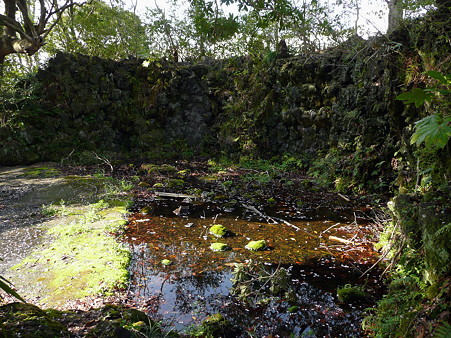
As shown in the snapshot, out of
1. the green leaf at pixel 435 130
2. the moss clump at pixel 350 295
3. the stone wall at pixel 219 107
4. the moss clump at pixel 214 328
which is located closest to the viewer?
the green leaf at pixel 435 130

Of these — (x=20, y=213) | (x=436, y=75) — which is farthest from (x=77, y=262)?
(x=436, y=75)

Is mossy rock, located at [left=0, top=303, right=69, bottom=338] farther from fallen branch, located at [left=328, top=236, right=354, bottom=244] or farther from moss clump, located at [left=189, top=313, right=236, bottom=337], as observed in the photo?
fallen branch, located at [left=328, top=236, right=354, bottom=244]

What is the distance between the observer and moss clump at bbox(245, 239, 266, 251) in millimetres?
5041

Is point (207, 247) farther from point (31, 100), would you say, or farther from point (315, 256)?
point (31, 100)

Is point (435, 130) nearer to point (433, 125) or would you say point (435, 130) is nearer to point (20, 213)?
point (433, 125)

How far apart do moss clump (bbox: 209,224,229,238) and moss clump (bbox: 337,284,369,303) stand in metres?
2.55

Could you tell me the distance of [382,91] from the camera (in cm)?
855

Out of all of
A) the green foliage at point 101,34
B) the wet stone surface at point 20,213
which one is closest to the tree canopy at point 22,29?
the wet stone surface at point 20,213

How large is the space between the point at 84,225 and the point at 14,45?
23.9 ft

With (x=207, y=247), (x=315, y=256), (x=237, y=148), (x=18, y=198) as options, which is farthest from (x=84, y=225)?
(x=237, y=148)

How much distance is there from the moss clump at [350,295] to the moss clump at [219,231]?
255 cm

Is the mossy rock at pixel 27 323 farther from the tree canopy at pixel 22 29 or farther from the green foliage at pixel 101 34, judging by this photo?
the green foliage at pixel 101 34

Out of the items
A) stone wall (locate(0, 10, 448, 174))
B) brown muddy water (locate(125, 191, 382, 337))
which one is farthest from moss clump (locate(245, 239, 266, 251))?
stone wall (locate(0, 10, 448, 174))

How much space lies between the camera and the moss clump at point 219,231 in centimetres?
567
